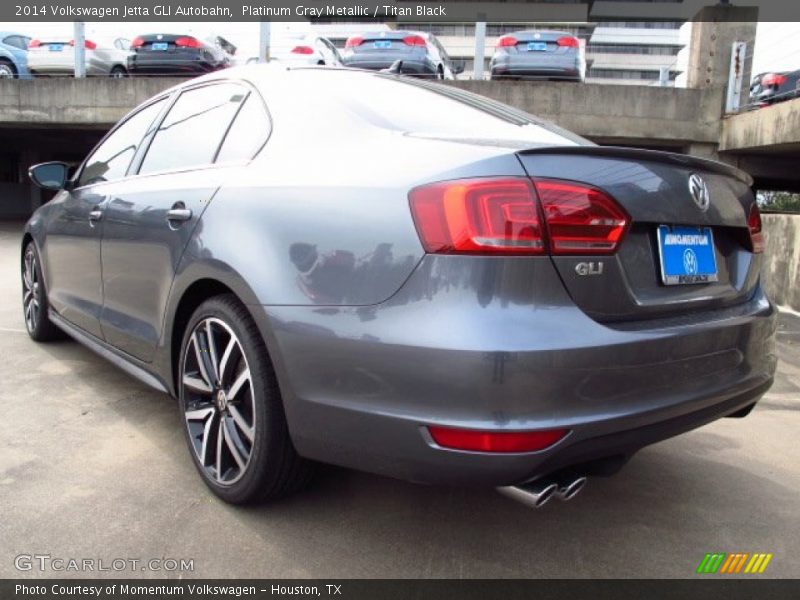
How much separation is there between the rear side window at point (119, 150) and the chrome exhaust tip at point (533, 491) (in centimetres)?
255

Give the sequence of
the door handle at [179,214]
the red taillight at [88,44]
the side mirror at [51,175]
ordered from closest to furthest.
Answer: the door handle at [179,214] < the side mirror at [51,175] < the red taillight at [88,44]

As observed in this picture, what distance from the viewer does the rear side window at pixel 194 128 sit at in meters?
Answer: 2.71

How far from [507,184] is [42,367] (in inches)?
134

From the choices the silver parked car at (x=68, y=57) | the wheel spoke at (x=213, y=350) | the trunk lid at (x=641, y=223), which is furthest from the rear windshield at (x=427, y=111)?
the silver parked car at (x=68, y=57)

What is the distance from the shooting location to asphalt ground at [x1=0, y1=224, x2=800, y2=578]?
6.82 ft

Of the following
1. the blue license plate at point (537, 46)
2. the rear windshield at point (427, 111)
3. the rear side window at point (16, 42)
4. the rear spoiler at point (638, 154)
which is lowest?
the rear spoiler at point (638, 154)

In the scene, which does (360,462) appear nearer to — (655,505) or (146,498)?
(146,498)

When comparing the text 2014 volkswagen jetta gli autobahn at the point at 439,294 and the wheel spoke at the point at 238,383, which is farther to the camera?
the wheel spoke at the point at 238,383

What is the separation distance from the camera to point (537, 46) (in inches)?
496

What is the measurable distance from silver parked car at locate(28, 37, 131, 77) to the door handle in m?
13.8

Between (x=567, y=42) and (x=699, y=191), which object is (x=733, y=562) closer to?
(x=699, y=191)

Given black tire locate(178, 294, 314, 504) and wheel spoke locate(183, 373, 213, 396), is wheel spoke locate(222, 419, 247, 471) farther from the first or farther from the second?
wheel spoke locate(183, 373, 213, 396)

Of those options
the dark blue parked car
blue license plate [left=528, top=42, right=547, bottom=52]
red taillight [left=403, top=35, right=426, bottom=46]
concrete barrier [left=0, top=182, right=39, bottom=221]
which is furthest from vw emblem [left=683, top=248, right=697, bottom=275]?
concrete barrier [left=0, top=182, right=39, bottom=221]

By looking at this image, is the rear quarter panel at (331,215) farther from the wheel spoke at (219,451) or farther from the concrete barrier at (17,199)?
the concrete barrier at (17,199)
